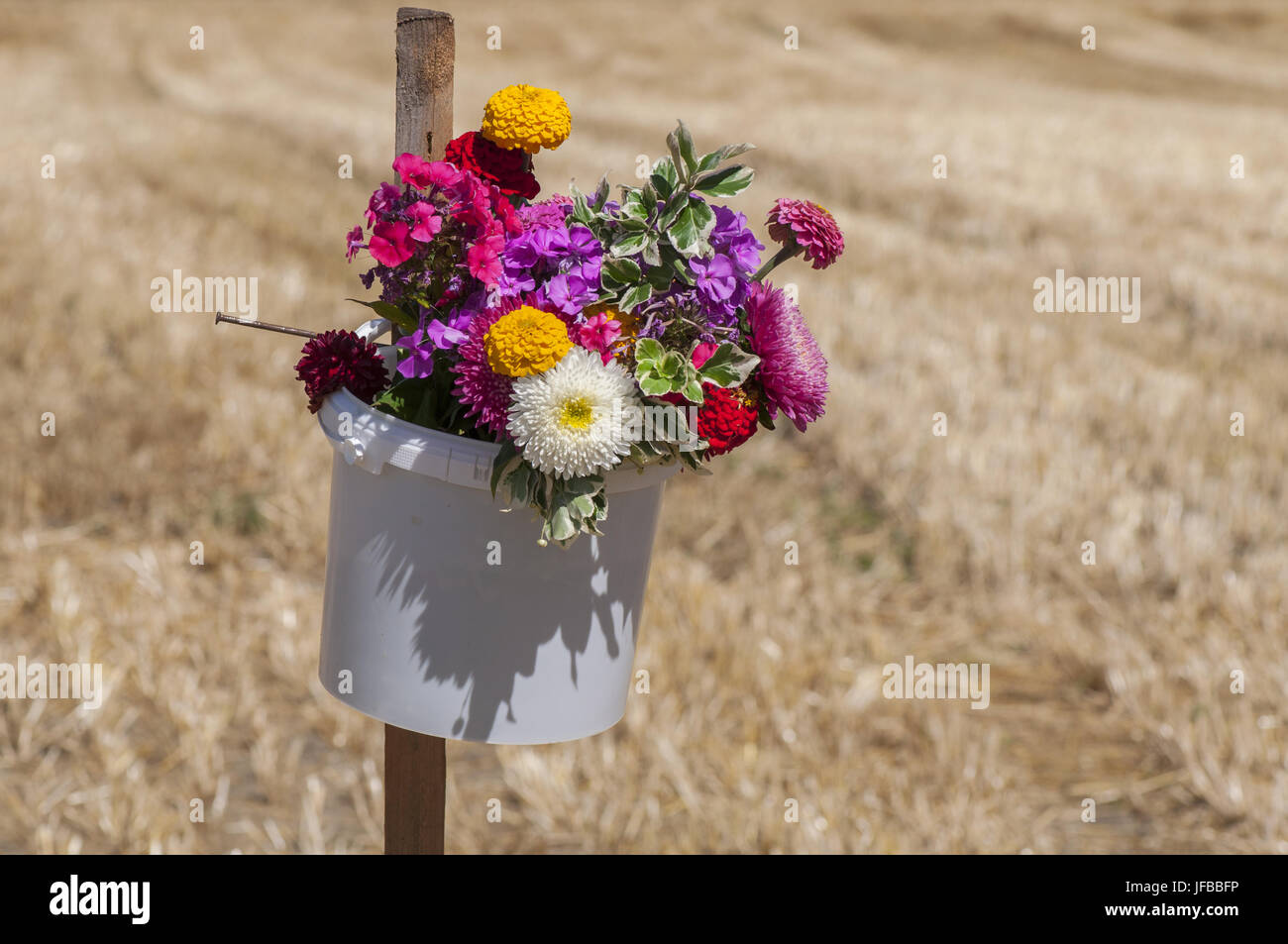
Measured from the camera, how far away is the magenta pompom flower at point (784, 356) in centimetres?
147

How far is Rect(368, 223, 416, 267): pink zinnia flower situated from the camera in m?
1.43

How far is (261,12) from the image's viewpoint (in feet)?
87.0

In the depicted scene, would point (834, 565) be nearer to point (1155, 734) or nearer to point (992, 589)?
point (992, 589)

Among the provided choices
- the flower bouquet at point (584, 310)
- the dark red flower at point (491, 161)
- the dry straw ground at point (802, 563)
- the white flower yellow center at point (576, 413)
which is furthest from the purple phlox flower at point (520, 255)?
the dry straw ground at point (802, 563)

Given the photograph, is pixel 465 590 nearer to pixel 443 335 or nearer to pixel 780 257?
pixel 443 335

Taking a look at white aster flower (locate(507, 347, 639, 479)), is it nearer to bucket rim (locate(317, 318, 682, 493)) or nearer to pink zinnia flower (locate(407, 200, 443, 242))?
bucket rim (locate(317, 318, 682, 493))

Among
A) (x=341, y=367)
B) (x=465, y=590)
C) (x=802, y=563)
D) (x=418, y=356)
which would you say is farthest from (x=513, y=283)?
(x=802, y=563)

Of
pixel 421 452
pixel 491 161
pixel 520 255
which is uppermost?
pixel 491 161

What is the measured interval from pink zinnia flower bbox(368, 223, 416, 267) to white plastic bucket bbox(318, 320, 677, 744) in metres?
0.20

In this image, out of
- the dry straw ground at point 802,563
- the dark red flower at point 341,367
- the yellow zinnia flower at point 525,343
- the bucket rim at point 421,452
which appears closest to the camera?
the yellow zinnia flower at point 525,343

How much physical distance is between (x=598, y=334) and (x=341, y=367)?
36 centimetres

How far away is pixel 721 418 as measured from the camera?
1.44 meters

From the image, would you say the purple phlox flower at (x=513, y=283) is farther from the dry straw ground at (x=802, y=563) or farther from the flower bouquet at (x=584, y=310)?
the dry straw ground at (x=802, y=563)

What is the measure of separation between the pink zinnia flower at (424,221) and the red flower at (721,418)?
364mm
